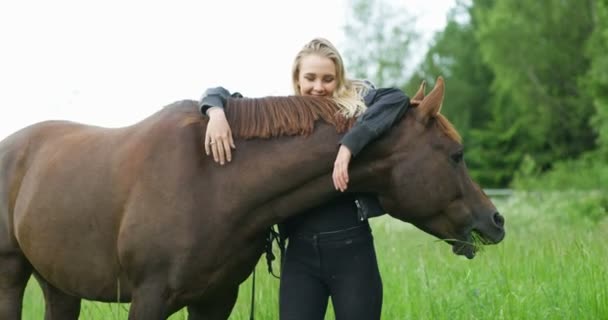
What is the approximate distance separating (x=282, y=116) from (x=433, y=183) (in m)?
0.86

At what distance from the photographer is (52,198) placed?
14.6 feet

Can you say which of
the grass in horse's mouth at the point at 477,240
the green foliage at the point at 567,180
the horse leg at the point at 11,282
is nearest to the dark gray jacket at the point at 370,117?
the grass in horse's mouth at the point at 477,240

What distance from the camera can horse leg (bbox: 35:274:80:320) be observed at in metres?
5.17

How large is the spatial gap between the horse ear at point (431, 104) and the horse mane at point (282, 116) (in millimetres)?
357

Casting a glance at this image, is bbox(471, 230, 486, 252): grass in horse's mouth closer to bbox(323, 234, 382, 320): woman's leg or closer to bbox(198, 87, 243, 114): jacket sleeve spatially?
bbox(323, 234, 382, 320): woman's leg

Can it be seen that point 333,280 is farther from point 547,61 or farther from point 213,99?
point 547,61

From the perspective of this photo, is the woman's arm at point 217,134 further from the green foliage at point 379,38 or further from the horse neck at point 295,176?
the green foliage at point 379,38

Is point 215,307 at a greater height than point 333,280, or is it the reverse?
point 333,280

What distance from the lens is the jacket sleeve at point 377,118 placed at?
383 cm

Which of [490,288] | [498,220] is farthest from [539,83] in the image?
[498,220]

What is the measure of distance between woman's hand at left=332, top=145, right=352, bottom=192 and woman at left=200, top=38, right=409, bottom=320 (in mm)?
14

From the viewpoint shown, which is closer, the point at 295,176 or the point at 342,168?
the point at 342,168

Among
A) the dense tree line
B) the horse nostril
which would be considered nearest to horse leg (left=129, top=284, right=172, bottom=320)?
the horse nostril

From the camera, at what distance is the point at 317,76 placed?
13.9ft
